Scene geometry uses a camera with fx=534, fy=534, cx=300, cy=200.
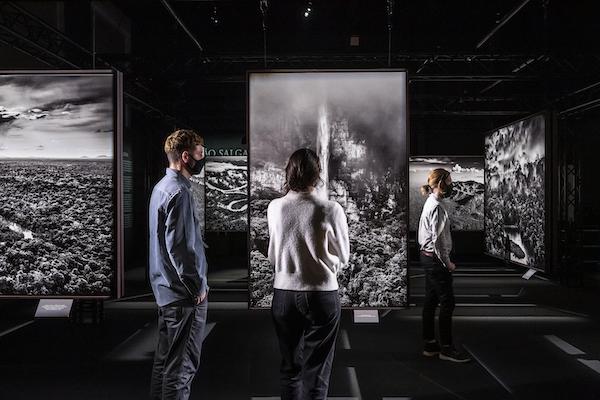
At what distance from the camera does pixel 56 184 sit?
14.5 ft

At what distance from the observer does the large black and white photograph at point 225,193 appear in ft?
39.2

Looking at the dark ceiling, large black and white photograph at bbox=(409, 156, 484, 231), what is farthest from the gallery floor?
large black and white photograph at bbox=(409, 156, 484, 231)

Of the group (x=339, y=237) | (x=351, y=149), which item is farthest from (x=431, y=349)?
(x=339, y=237)

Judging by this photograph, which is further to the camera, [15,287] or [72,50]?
[72,50]

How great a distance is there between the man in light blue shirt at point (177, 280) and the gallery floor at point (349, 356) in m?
0.99

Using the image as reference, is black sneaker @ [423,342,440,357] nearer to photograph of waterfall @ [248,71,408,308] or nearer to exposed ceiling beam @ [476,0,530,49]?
photograph of waterfall @ [248,71,408,308]

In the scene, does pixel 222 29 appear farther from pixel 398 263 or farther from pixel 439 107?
pixel 398 263

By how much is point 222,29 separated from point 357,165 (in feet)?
20.9

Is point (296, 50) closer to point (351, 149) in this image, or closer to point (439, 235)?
point (351, 149)

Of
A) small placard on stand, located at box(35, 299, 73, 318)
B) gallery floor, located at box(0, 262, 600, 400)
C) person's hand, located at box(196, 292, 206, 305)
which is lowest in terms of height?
gallery floor, located at box(0, 262, 600, 400)

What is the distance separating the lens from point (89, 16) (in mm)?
8156

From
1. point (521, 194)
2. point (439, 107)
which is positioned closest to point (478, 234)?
point (439, 107)

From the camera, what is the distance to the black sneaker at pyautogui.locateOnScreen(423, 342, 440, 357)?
4.38 m

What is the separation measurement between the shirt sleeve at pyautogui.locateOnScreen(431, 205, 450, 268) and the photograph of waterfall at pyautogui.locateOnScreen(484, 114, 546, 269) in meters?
3.79
